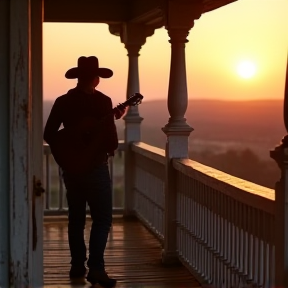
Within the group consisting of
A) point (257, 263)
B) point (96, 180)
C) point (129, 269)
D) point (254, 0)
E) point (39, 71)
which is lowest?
point (129, 269)

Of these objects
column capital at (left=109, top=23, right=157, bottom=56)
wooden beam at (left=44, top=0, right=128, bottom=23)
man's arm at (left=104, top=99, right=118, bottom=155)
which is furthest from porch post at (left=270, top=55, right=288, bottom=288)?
column capital at (left=109, top=23, right=157, bottom=56)

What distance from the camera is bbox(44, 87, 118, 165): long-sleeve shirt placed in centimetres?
518

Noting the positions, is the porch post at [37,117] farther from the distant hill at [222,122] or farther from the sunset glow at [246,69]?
the distant hill at [222,122]

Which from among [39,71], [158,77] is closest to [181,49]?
[158,77]

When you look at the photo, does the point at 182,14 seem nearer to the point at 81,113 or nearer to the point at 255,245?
the point at 81,113

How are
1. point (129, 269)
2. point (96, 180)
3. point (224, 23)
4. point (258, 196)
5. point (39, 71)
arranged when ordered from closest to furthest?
point (39, 71) < point (258, 196) < point (96, 180) < point (129, 269) < point (224, 23)

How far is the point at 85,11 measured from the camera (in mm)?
8438

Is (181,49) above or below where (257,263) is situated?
above

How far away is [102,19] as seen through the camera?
28.2 feet

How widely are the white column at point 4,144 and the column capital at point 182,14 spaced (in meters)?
3.75

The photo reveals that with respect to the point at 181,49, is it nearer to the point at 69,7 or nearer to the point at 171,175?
the point at 171,175

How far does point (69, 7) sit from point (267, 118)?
2.63 m

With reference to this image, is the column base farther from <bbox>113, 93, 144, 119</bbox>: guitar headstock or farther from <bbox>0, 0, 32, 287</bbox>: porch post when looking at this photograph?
<bbox>0, 0, 32, 287</bbox>: porch post

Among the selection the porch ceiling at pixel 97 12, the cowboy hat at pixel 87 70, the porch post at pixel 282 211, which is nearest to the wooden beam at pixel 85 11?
the porch ceiling at pixel 97 12
